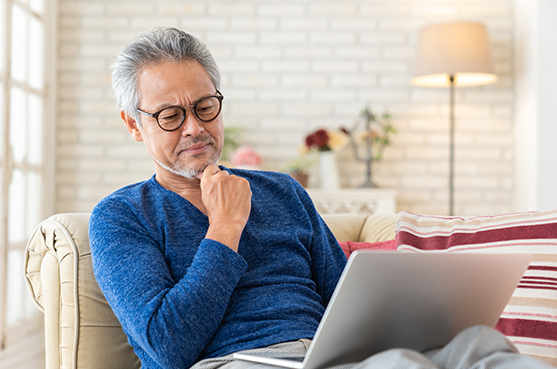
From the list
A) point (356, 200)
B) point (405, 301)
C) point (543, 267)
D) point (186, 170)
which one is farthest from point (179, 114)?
point (356, 200)

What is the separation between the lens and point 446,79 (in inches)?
127

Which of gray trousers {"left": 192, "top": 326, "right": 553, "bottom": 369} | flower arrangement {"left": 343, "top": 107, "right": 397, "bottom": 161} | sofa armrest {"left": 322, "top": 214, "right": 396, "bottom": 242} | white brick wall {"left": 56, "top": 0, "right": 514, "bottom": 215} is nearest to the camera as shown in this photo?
gray trousers {"left": 192, "top": 326, "right": 553, "bottom": 369}

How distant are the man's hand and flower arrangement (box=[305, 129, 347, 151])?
1.95m

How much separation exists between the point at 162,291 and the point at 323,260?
19.2 inches

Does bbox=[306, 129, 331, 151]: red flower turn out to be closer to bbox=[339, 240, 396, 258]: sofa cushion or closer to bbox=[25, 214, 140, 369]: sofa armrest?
bbox=[339, 240, 396, 258]: sofa cushion

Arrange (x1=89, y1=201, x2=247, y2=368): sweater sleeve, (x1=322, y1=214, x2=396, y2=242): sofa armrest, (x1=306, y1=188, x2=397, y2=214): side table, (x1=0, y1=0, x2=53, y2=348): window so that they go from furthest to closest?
1. (x1=306, y1=188, x2=397, y2=214): side table
2. (x1=0, y1=0, x2=53, y2=348): window
3. (x1=322, y1=214, x2=396, y2=242): sofa armrest
4. (x1=89, y1=201, x2=247, y2=368): sweater sleeve

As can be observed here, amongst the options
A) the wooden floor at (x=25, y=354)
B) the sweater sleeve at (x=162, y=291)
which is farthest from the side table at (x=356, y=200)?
the sweater sleeve at (x=162, y=291)

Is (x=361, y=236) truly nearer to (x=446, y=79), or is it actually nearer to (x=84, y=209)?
(x=446, y=79)

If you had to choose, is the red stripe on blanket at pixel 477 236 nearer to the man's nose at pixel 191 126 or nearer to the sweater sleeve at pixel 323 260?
the sweater sleeve at pixel 323 260

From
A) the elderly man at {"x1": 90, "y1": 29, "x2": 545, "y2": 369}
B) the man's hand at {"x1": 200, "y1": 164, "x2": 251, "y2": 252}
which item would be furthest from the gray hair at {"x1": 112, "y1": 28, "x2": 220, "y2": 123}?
the man's hand at {"x1": 200, "y1": 164, "x2": 251, "y2": 252}

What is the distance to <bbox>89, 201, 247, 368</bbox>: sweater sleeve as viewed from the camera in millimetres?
987

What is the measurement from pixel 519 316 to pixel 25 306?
2656 mm

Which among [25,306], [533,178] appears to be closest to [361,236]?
[533,178]

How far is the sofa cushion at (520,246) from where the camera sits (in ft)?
4.04
